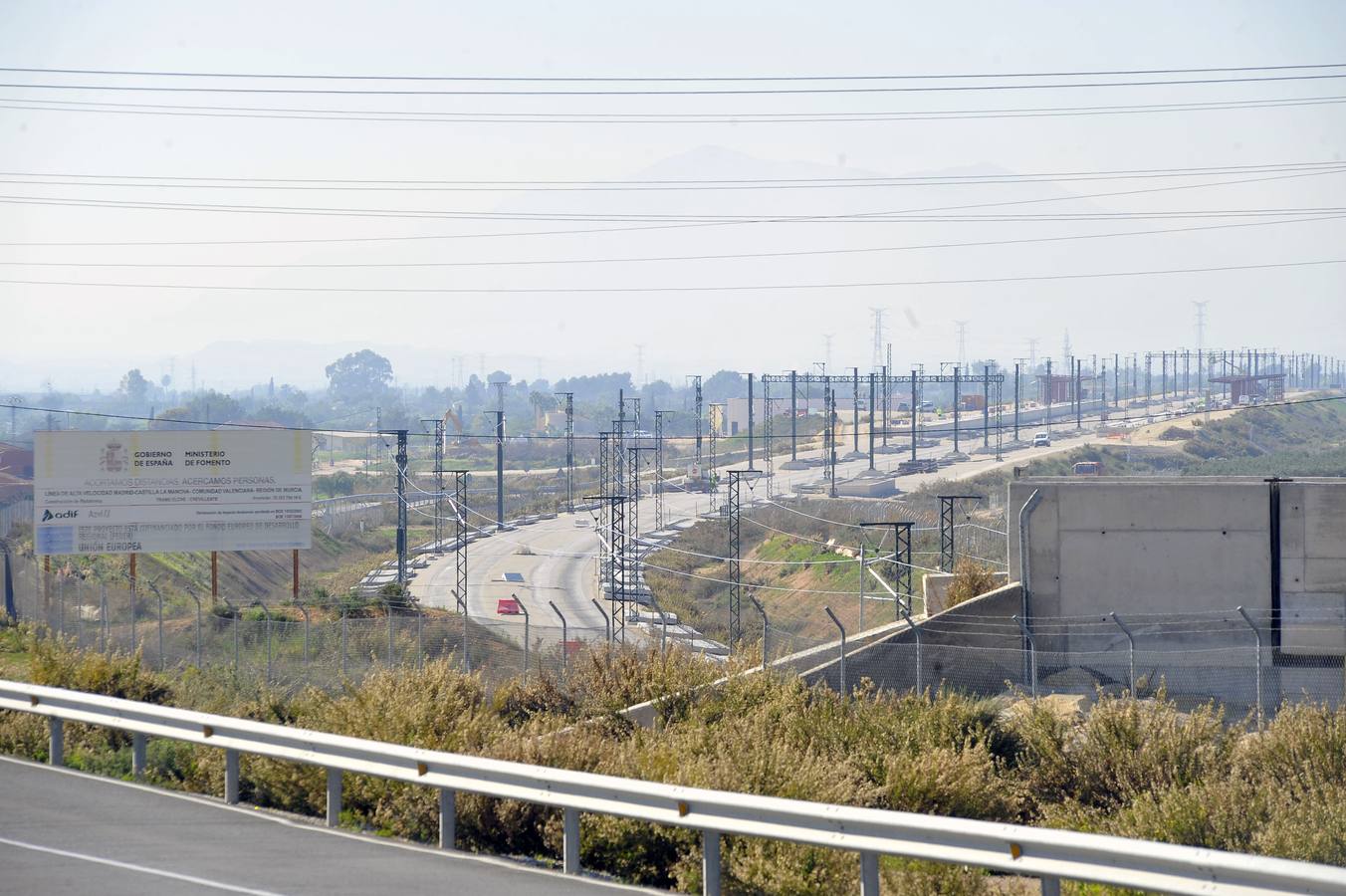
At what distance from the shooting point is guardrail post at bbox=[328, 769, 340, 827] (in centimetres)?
1010

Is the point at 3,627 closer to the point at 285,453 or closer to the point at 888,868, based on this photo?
the point at 285,453

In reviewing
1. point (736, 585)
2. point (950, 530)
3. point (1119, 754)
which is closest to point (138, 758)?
point (1119, 754)

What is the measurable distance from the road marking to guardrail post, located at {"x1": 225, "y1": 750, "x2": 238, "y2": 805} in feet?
5.24

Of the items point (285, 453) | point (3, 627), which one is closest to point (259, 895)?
point (3, 627)

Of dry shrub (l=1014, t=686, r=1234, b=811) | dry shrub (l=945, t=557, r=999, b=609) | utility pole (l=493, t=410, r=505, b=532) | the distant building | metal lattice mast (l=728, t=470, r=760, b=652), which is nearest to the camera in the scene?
dry shrub (l=1014, t=686, r=1234, b=811)

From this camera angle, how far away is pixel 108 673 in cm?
1519

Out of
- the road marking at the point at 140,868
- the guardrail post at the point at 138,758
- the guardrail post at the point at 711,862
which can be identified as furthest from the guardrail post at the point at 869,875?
the guardrail post at the point at 138,758

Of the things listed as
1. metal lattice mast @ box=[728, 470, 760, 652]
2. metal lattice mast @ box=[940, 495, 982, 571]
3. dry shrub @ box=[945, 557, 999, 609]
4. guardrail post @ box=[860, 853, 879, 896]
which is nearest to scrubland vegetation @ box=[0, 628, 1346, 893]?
guardrail post @ box=[860, 853, 879, 896]

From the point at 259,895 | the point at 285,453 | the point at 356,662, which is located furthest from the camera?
the point at 285,453

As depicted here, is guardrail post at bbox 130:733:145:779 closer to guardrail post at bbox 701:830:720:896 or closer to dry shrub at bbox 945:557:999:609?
guardrail post at bbox 701:830:720:896

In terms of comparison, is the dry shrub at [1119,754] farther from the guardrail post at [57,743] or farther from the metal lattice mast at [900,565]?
the metal lattice mast at [900,565]

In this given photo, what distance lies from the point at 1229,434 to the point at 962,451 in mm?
33103

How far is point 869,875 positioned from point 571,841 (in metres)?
2.22

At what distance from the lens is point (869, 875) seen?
772 centimetres
